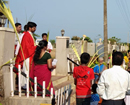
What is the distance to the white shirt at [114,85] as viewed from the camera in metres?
4.80

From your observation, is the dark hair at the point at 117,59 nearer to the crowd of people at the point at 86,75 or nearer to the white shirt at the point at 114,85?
the crowd of people at the point at 86,75

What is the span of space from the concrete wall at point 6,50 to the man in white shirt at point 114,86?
255cm

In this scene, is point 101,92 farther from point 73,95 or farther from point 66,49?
point 66,49

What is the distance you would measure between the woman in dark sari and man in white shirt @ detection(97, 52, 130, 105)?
220 centimetres

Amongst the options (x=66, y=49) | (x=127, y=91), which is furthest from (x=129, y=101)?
(x=66, y=49)

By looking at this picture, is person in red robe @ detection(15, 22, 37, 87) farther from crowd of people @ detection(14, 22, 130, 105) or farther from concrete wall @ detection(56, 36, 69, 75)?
concrete wall @ detection(56, 36, 69, 75)

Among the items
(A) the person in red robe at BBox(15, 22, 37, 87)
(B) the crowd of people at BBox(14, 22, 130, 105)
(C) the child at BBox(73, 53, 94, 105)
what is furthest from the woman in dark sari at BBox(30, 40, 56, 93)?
(C) the child at BBox(73, 53, 94, 105)

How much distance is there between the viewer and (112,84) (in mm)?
4801

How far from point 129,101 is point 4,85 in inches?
114

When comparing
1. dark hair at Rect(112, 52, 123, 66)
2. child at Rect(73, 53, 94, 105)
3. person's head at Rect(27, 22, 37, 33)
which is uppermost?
person's head at Rect(27, 22, 37, 33)

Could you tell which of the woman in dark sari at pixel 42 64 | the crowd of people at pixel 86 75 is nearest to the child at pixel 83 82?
the crowd of people at pixel 86 75

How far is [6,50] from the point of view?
6641 mm

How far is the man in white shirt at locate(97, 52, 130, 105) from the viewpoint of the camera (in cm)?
481

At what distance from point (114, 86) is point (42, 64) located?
8.04 feet
